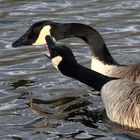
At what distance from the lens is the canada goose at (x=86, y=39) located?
1357 cm

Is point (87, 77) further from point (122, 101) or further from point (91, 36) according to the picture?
point (91, 36)

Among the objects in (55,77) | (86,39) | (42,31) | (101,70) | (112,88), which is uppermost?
(42,31)

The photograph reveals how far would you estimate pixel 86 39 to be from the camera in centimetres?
1391

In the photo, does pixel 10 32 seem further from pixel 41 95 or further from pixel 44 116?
pixel 44 116

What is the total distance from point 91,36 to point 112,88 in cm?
249

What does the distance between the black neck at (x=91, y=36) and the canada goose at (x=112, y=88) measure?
1.73 metres

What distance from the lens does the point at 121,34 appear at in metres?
15.9

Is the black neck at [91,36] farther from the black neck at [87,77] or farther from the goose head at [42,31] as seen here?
the black neck at [87,77]

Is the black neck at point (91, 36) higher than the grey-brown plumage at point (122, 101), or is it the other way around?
the black neck at point (91, 36)

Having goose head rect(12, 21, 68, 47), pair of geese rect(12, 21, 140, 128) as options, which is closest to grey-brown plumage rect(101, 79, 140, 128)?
pair of geese rect(12, 21, 140, 128)

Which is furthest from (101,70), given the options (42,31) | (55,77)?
(42,31)

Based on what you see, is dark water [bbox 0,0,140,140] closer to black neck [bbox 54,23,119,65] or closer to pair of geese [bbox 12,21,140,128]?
pair of geese [bbox 12,21,140,128]

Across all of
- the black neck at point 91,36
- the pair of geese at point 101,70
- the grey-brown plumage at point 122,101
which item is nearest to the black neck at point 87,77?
the pair of geese at point 101,70

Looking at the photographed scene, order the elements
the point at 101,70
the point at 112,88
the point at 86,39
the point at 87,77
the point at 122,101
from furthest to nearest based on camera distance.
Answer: the point at 86,39 < the point at 101,70 < the point at 87,77 < the point at 112,88 < the point at 122,101
